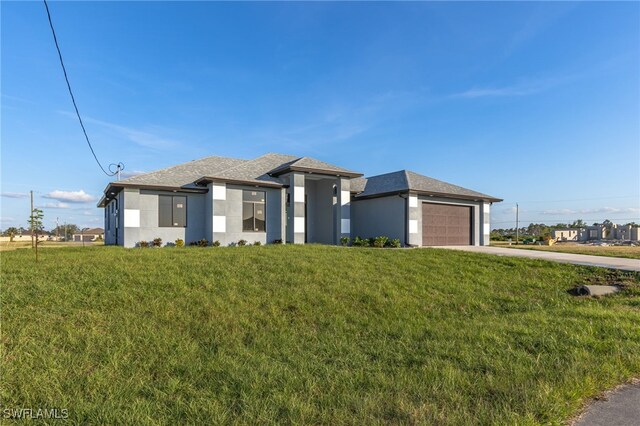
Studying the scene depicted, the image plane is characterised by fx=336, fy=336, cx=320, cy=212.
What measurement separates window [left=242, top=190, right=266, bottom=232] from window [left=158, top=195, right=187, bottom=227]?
10.0 ft

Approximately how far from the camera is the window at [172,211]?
16.9 meters

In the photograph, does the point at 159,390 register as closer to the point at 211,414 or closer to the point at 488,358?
the point at 211,414

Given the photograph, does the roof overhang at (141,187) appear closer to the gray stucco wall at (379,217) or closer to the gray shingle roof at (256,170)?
the gray shingle roof at (256,170)

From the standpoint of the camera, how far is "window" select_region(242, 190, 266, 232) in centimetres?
1797

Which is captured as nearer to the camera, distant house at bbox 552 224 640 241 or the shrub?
the shrub

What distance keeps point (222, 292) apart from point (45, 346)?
3116 mm

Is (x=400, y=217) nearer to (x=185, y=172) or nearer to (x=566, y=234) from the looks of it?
(x=185, y=172)

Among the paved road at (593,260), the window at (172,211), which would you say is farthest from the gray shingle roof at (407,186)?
the window at (172,211)

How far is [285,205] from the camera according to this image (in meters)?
19.0

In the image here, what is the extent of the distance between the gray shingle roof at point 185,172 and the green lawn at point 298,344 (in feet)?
25.4

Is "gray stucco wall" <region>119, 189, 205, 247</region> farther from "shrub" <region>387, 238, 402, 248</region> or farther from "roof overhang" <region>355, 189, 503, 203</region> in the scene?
"shrub" <region>387, 238, 402, 248</region>

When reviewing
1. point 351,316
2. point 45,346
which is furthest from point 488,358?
point 45,346

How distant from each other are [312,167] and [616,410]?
1614 cm

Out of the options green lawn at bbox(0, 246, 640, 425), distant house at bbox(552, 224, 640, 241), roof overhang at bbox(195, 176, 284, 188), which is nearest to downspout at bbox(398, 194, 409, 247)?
roof overhang at bbox(195, 176, 284, 188)
